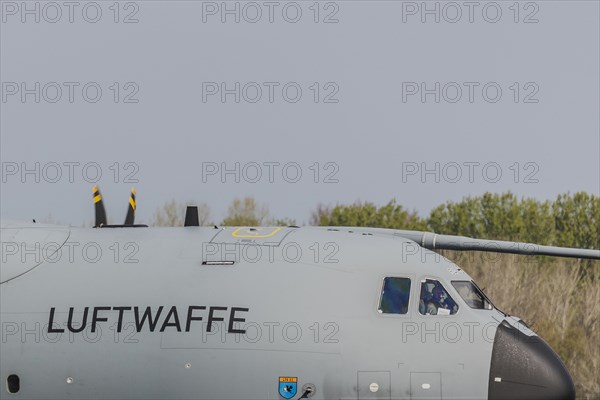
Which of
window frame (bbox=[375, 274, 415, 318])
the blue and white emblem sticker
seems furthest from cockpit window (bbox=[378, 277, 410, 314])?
the blue and white emblem sticker

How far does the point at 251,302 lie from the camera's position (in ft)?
51.3

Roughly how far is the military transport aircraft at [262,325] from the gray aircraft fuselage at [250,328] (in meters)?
0.02

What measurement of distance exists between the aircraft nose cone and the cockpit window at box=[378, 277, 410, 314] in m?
1.52

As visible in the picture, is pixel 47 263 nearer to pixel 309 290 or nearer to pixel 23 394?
pixel 23 394

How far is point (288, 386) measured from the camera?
1512cm

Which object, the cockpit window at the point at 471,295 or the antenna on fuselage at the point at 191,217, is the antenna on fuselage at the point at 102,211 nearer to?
the antenna on fuselage at the point at 191,217

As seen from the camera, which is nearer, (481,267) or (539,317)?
(539,317)

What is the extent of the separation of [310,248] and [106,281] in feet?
11.2

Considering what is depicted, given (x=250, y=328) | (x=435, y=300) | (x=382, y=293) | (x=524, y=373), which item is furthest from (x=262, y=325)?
(x=524, y=373)

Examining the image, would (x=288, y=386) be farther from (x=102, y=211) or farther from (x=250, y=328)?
(x=102, y=211)

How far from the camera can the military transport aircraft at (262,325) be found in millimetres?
15086

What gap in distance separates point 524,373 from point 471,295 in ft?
5.07

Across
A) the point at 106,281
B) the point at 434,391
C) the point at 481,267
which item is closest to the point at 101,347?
the point at 106,281

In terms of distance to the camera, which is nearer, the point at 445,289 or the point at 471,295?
the point at 445,289
